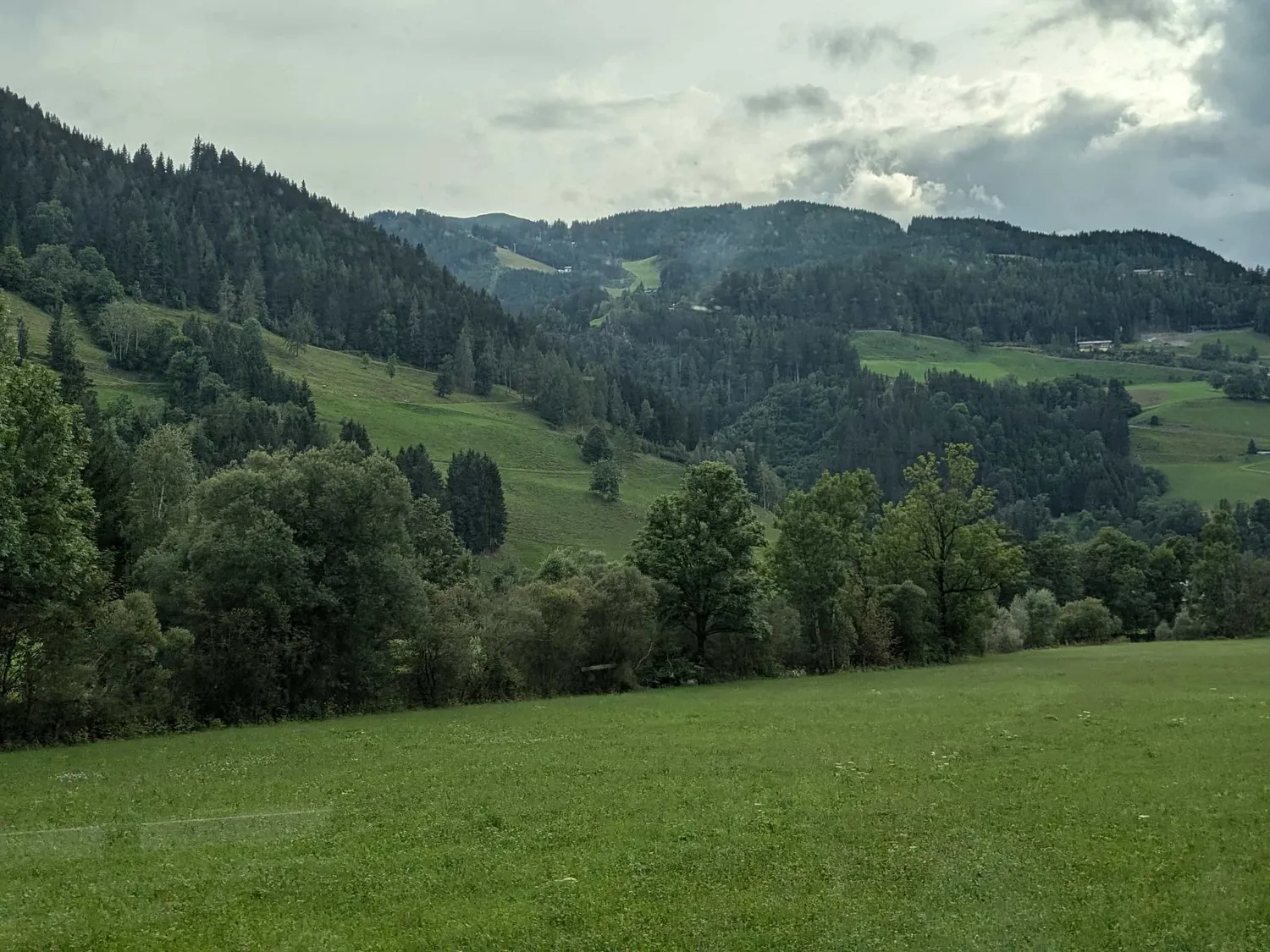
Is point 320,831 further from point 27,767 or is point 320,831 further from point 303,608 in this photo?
point 303,608

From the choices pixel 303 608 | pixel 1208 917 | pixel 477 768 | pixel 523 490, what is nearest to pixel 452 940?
pixel 1208 917

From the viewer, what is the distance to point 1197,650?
74812 mm

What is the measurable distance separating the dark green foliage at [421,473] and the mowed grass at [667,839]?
115m

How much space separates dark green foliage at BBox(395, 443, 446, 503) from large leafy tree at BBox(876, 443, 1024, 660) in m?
85.0

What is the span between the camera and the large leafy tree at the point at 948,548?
7719 cm

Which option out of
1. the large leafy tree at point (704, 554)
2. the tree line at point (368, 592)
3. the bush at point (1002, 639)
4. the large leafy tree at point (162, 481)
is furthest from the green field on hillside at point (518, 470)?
the large leafy tree at point (704, 554)

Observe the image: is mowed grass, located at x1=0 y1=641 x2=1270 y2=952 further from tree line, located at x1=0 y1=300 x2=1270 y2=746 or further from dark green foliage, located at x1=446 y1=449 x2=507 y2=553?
dark green foliage, located at x1=446 y1=449 x2=507 y2=553

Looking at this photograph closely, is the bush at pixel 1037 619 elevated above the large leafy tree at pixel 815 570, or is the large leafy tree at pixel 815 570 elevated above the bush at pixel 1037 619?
the large leafy tree at pixel 815 570

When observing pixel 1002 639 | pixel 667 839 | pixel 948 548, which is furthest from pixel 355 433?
pixel 667 839

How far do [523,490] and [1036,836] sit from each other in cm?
15927

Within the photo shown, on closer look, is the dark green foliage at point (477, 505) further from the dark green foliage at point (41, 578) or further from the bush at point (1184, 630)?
the dark green foliage at point (41, 578)

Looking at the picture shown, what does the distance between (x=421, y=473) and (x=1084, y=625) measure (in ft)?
308

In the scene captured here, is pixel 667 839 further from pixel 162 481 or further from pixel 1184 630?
pixel 1184 630

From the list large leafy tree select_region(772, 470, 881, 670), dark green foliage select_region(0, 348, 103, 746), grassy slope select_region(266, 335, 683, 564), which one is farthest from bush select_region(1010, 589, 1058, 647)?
dark green foliage select_region(0, 348, 103, 746)
